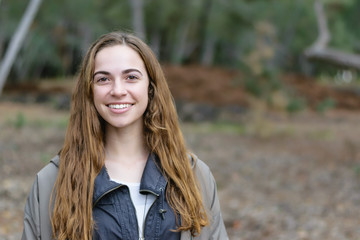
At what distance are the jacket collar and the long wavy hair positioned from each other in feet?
0.08

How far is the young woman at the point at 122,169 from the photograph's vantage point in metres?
1.72

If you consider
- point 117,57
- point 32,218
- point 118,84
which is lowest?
point 32,218

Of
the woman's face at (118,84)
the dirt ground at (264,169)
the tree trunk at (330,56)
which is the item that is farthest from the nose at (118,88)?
the tree trunk at (330,56)

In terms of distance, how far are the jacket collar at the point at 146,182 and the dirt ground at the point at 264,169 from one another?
11.7 ft

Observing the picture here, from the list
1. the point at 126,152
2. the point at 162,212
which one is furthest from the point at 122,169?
the point at 162,212

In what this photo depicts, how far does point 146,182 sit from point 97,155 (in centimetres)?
22

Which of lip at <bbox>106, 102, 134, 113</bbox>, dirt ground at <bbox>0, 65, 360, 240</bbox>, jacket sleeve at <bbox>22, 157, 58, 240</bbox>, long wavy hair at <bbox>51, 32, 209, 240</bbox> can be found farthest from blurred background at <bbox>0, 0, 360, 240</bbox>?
jacket sleeve at <bbox>22, 157, 58, 240</bbox>

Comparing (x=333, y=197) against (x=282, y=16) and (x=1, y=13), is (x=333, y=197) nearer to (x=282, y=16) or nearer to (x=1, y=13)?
(x=1, y=13)

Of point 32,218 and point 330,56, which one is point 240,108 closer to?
point 330,56

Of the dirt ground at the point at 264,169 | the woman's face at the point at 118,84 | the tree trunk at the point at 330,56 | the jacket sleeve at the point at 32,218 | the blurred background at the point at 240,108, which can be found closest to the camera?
the jacket sleeve at the point at 32,218

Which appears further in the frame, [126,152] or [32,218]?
[126,152]

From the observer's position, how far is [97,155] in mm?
1807

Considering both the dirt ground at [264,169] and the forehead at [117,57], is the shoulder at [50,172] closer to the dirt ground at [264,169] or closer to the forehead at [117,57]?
the forehead at [117,57]

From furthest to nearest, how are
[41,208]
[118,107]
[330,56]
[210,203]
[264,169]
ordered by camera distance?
[330,56], [264,169], [210,203], [118,107], [41,208]
